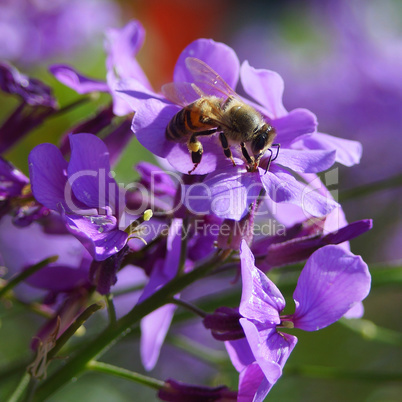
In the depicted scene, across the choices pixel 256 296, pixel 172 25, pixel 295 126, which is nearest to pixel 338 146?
pixel 295 126

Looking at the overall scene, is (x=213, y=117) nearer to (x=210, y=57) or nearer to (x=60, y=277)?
(x=210, y=57)

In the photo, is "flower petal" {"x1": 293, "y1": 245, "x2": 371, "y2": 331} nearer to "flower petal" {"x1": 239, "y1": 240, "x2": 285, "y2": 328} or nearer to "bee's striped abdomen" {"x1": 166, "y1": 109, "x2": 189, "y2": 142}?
"flower petal" {"x1": 239, "y1": 240, "x2": 285, "y2": 328}

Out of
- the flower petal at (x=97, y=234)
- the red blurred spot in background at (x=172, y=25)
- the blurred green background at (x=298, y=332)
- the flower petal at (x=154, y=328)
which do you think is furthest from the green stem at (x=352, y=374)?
the red blurred spot in background at (x=172, y=25)

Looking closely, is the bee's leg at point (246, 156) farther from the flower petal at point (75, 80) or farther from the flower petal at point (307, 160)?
the flower petal at point (75, 80)

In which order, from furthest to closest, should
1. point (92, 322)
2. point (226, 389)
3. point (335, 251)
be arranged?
point (92, 322)
point (226, 389)
point (335, 251)

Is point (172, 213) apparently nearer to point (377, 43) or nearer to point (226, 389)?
point (226, 389)

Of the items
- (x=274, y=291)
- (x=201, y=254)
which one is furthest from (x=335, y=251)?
(x=201, y=254)
